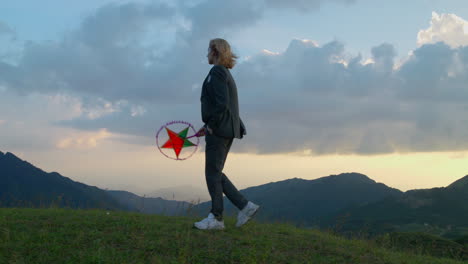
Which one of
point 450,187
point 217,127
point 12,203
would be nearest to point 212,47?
point 217,127

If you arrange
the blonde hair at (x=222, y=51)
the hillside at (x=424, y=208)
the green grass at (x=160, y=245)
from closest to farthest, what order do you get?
the green grass at (x=160, y=245), the blonde hair at (x=222, y=51), the hillside at (x=424, y=208)

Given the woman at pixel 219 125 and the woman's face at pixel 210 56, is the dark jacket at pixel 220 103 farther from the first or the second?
the woman's face at pixel 210 56

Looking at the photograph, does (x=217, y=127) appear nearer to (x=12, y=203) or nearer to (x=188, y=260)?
(x=188, y=260)

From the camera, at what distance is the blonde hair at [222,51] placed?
693 cm

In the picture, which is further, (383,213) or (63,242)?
(383,213)

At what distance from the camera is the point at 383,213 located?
16125cm

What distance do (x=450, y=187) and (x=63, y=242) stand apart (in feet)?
665

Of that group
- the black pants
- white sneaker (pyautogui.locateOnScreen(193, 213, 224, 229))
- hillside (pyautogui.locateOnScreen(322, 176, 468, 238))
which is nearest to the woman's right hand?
the black pants

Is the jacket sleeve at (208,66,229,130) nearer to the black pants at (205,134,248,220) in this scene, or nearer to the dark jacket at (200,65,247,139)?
the dark jacket at (200,65,247,139)

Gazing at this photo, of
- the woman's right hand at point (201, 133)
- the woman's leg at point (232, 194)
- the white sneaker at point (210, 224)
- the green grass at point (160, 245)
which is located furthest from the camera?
the woman's right hand at point (201, 133)

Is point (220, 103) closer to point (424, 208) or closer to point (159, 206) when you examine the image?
point (159, 206)

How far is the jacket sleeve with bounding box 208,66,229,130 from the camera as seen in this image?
263 inches

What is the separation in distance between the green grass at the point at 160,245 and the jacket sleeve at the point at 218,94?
1858 millimetres

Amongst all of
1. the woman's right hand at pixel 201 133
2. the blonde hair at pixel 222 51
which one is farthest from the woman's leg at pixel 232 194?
the blonde hair at pixel 222 51
